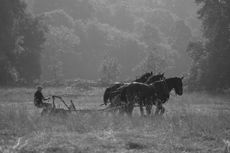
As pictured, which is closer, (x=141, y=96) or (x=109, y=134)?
(x=109, y=134)

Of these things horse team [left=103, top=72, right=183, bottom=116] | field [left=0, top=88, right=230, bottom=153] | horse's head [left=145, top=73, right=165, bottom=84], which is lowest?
field [left=0, top=88, right=230, bottom=153]

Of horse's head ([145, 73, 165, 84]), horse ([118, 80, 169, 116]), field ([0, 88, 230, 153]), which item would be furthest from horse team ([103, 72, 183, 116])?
field ([0, 88, 230, 153])

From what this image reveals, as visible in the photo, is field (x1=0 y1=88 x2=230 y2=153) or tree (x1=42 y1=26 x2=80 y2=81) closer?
field (x1=0 y1=88 x2=230 y2=153)

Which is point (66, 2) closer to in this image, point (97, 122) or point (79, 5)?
point (79, 5)

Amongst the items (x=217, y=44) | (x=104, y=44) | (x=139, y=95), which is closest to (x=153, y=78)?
(x=139, y=95)

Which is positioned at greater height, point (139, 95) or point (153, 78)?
point (153, 78)

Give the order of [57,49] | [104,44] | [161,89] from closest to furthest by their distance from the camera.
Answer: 1. [161,89]
2. [57,49]
3. [104,44]

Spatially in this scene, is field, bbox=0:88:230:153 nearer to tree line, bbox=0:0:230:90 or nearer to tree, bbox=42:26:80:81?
tree line, bbox=0:0:230:90

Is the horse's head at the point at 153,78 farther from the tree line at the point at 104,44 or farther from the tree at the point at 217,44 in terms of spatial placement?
the tree line at the point at 104,44

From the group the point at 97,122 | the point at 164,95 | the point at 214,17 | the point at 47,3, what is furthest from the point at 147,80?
the point at 47,3

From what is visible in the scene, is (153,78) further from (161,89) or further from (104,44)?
(104,44)

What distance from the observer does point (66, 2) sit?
520 ft

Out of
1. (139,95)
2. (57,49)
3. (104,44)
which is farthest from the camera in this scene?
(104,44)

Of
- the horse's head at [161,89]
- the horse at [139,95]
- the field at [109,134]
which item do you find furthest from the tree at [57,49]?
the field at [109,134]
